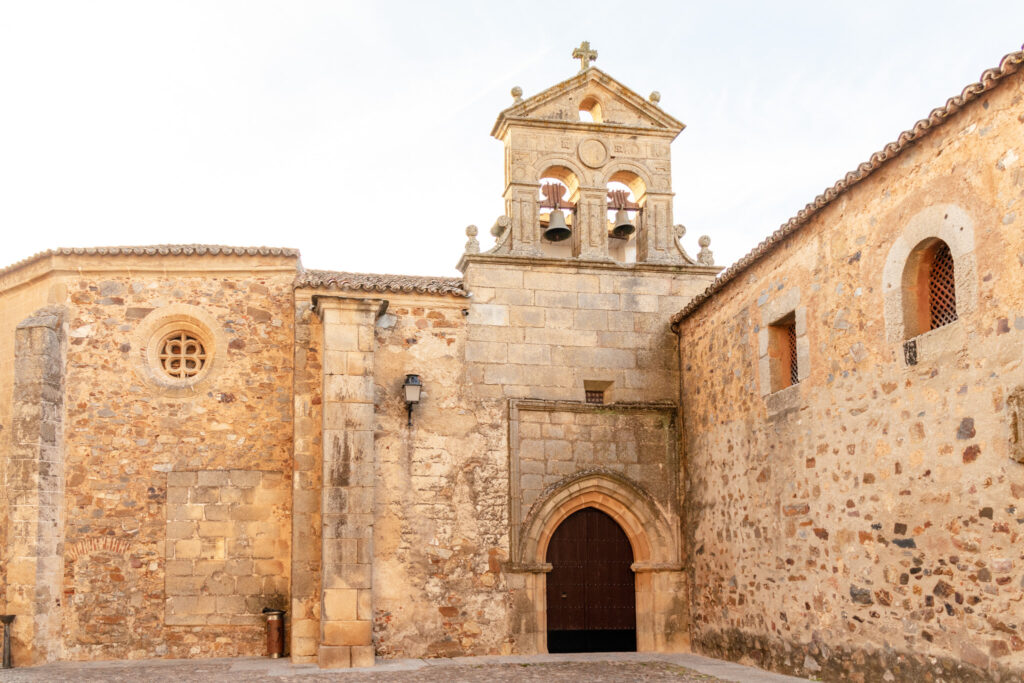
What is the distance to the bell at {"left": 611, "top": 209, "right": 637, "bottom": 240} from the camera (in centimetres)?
1316

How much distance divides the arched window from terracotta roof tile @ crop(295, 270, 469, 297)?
5.68 meters

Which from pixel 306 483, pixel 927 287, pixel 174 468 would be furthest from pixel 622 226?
pixel 174 468

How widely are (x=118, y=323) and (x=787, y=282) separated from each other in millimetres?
7519

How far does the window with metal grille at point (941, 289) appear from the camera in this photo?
7.74m

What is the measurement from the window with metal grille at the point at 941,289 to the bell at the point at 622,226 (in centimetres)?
550

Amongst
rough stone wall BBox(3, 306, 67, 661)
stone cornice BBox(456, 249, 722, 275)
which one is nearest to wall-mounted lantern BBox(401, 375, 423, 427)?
stone cornice BBox(456, 249, 722, 275)

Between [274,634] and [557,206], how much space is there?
620 centimetres

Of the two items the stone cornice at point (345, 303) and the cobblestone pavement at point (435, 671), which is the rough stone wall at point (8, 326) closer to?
the cobblestone pavement at point (435, 671)

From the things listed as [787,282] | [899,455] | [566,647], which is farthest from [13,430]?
[899,455]

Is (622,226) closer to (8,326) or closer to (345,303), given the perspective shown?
(345,303)

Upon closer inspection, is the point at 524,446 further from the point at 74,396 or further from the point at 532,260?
the point at 74,396

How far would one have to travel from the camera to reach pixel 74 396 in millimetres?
11680

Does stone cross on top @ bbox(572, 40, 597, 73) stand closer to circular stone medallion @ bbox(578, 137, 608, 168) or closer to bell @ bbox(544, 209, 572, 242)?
circular stone medallion @ bbox(578, 137, 608, 168)

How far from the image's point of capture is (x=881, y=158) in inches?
324
